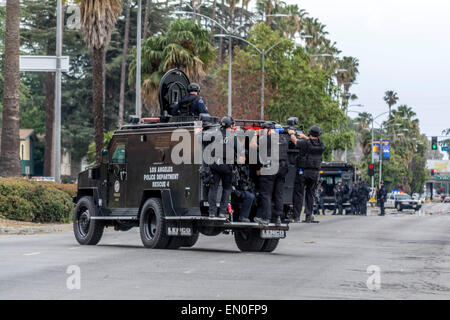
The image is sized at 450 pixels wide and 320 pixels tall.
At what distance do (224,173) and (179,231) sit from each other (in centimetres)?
164

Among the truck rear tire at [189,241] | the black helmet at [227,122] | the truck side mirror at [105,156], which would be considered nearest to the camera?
the black helmet at [227,122]

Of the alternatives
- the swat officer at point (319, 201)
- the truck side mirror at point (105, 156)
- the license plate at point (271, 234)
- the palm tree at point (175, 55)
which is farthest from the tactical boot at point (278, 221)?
the swat officer at point (319, 201)

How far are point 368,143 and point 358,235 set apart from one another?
89.7 metres

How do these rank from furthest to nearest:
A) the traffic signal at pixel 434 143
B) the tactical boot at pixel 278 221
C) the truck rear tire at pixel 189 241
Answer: the traffic signal at pixel 434 143
the truck rear tire at pixel 189 241
the tactical boot at pixel 278 221

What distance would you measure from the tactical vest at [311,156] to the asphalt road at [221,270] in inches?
70.2

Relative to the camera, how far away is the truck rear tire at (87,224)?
19.3m

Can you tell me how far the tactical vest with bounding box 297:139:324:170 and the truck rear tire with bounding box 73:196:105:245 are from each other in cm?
461

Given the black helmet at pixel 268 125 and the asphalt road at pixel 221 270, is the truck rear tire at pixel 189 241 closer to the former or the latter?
the asphalt road at pixel 221 270

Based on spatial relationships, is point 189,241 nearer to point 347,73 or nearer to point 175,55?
point 175,55
